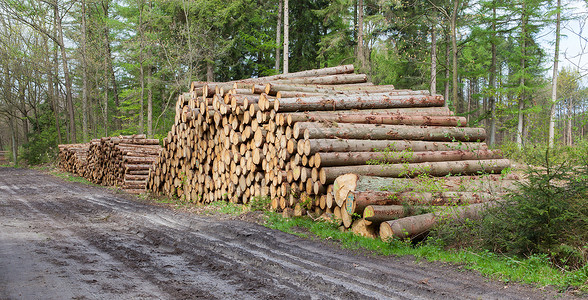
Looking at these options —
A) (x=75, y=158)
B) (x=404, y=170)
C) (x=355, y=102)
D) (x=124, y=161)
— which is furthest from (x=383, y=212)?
(x=75, y=158)

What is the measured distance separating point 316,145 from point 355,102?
9.13ft

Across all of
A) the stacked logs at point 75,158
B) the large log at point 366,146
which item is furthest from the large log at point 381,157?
the stacked logs at point 75,158

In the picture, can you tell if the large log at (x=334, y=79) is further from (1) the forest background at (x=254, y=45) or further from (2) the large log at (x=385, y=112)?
(1) the forest background at (x=254, y=45)

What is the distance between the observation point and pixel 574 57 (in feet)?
26.2

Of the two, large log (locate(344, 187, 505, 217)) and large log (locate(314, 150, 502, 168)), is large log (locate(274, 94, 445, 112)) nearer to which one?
large log (locate(314, 150, 502, 168))

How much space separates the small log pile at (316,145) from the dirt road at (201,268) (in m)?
1.35

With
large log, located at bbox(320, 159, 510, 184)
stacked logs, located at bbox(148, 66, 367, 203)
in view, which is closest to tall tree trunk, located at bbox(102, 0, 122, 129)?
stacked logs, located at bbox(148, 66, 367, 203)

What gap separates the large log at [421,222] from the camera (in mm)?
5754

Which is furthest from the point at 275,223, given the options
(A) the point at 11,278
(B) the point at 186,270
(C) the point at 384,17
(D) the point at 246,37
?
(D) the point at 246,37

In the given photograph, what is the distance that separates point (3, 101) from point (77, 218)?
3016 centimetres

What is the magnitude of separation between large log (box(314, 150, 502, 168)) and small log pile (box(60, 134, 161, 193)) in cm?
906

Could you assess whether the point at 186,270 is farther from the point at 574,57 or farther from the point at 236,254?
the point at 574,57

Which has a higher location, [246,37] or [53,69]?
[246,37]

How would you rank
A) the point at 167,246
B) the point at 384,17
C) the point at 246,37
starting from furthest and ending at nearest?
the point at 246,37 < the point at 384,17 < the point at 167,246
